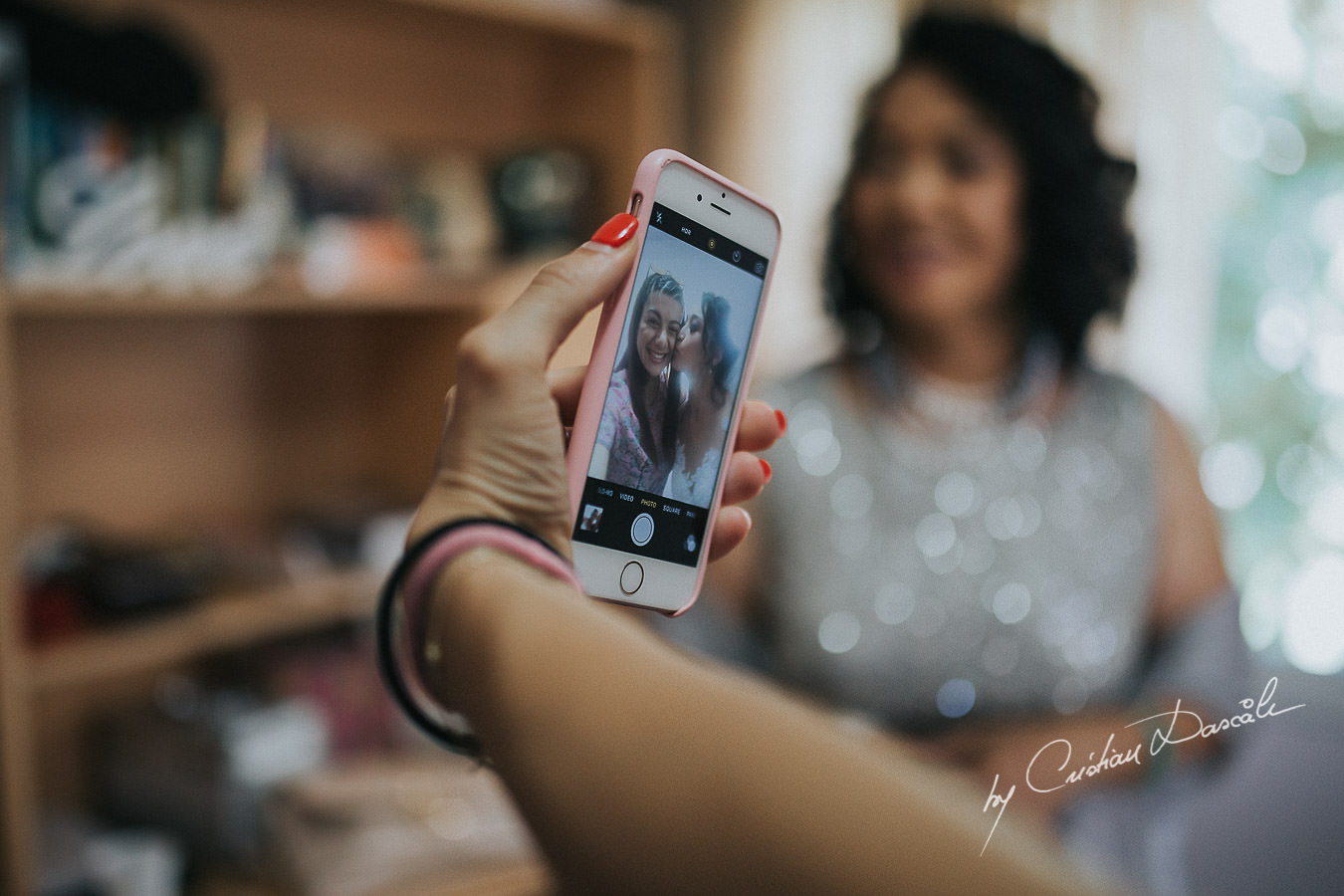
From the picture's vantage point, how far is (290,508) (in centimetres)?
138

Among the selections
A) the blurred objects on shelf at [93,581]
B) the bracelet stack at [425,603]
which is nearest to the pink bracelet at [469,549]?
the bracelet stack at [425,603]

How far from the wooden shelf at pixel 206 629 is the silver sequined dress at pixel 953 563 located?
62cm

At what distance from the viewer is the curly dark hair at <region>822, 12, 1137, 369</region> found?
2.91ft

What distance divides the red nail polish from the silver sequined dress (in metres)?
0.66

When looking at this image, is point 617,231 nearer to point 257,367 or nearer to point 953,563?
point 953,563

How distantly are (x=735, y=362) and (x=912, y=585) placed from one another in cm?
73

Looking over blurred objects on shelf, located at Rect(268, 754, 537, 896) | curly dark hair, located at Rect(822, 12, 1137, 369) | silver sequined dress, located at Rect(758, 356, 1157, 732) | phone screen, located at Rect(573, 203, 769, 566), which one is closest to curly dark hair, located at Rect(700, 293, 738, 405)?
phone screen, located at Rect(573, 203, 769, 566)

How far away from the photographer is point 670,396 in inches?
11.2

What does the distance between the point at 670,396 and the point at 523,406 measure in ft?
0.15

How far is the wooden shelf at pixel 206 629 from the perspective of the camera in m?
0.97

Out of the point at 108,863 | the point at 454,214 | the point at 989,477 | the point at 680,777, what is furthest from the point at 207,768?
the point at 680,777

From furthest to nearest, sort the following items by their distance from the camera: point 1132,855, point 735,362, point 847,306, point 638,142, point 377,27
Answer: point 638,142
point 377,27
point 847,306
point 1132,855
point 735,362

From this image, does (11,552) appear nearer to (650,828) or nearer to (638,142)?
(650,828)

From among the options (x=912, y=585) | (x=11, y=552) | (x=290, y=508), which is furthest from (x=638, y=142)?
(x=11, y=552)
